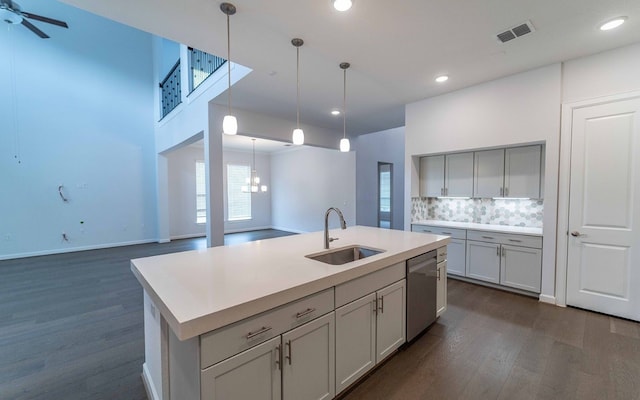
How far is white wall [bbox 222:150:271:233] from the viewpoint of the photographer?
364 inches

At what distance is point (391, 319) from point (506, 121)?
3130 mm

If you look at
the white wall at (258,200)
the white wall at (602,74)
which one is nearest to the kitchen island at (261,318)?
the white wall at (602,74)

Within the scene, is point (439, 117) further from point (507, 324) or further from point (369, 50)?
point (507, 324)

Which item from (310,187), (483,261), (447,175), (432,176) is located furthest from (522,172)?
(310,187)

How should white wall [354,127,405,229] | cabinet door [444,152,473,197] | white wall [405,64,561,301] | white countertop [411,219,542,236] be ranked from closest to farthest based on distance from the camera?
white wall [405,64,561,301] → white countertop [411,219,542,236] → cabinet door [444,152,473,197] → white wall [354,127,405,229]

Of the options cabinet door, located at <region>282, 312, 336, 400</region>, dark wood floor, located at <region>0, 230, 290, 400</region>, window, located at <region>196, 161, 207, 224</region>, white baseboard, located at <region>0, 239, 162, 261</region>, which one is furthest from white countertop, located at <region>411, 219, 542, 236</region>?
white baseboard, located at <region>0, 239, 162, 261</region>

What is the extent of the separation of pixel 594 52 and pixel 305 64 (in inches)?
128

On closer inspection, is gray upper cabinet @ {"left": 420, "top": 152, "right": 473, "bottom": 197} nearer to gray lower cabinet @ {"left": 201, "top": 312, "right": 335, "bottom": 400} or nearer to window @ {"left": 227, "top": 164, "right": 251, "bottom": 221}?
gray lower cabinet @ {"left": 201, "top": 312, "right": 335, "bottom": 400}

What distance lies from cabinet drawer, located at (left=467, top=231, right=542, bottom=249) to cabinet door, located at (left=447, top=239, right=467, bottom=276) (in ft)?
0.57

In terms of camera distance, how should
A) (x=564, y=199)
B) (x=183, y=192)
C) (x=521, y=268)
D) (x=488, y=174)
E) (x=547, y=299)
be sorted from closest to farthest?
(x=564, y=199) → (x=547, y=299) → (x=521, y=268) → (x=488, y=174) → (x=183, y=192)

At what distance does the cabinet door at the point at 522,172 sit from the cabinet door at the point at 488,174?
0.07m

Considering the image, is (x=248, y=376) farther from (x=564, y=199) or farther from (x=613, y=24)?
(x=613, y=24)

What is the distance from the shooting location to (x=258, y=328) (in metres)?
A: 1.29

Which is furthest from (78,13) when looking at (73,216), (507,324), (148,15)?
(507,324)
